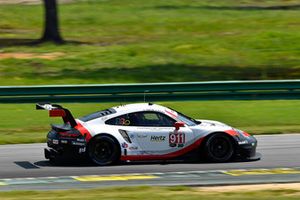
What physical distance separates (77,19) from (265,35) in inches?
500

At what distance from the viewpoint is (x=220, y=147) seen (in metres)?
16.5

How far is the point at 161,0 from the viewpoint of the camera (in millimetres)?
56719

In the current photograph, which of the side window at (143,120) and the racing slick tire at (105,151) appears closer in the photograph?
the racing slick tire at (105,151)

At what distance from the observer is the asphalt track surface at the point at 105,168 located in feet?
50.7

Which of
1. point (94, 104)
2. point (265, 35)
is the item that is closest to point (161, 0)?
point (265, 35)

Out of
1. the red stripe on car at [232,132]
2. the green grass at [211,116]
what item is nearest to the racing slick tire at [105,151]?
the red stripe on car at [232,132]

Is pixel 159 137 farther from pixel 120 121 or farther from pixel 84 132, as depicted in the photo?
pixel 84 132

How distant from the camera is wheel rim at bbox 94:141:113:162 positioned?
16156 mm

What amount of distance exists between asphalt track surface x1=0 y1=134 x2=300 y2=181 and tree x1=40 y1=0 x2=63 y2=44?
66.1ft

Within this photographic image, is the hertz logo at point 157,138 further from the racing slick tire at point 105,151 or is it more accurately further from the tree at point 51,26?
the tree at point 51,26

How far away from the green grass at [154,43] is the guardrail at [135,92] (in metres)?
5.32

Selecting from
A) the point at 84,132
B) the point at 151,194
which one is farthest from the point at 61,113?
the point at 151,194

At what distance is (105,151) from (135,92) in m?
8.52

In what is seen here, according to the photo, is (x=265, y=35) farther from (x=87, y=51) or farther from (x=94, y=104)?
(x=94, y=104)
